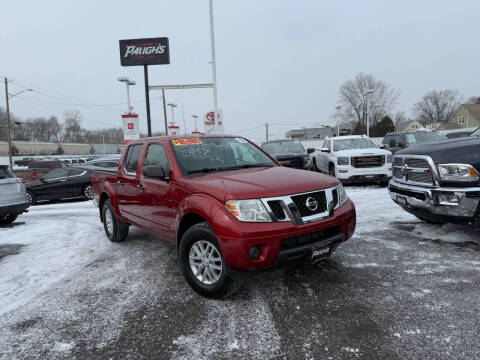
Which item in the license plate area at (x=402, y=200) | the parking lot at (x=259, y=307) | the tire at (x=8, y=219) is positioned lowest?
the parking lot at (x=259, y=307)

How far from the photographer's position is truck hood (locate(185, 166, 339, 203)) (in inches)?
124

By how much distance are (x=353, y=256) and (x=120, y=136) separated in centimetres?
14769

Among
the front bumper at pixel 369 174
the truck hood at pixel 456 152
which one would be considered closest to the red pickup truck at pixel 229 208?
the truck hood at pixel 456 152

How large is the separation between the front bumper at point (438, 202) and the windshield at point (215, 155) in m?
2.20

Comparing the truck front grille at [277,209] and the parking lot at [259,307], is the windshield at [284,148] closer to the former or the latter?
the parking lot at [259,307]

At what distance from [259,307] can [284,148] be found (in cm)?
1188

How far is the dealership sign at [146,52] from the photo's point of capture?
20.4 metres

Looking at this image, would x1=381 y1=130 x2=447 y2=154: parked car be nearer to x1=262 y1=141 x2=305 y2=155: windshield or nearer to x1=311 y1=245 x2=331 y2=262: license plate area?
x1=262 y1=141 x2=305 y2=155: windshield

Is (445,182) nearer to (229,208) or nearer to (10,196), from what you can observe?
(229,208)

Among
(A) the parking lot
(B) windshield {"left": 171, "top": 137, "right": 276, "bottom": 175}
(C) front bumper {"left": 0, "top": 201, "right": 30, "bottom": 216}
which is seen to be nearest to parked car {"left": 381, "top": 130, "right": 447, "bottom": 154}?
Result: (A) the parking lot

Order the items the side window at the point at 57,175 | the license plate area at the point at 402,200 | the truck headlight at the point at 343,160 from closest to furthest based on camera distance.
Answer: the license plate area at the point at 402,200 < the truck headlight at the point at 343,160 < the side window at the point at 57,175

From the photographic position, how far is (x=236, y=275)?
314cm

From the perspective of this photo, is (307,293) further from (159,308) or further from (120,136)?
(120,136)

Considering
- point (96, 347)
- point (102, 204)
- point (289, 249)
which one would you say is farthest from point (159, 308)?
point (102, 204)
